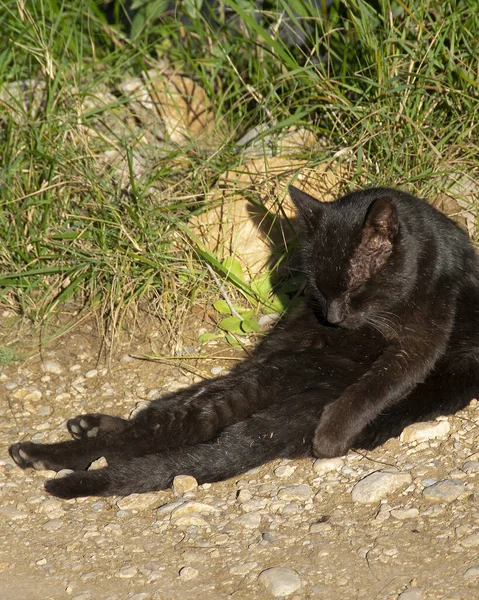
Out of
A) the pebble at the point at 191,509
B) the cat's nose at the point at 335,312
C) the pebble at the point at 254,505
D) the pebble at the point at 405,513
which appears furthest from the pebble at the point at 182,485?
the cat's nose at the point at 335,312

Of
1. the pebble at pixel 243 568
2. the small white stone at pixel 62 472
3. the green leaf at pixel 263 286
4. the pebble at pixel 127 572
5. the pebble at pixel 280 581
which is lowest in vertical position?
the pebble at pixel 127 572

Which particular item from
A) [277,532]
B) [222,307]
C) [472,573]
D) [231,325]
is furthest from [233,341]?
[472,573]

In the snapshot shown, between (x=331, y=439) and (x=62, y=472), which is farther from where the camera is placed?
(x=62, y=472)

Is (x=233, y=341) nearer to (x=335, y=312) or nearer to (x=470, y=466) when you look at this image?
(x=335, y=312)

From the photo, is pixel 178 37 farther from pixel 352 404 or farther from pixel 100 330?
pixel 352 404

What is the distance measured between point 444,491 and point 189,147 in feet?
8.57

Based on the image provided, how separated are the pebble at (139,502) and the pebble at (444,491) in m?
1.01

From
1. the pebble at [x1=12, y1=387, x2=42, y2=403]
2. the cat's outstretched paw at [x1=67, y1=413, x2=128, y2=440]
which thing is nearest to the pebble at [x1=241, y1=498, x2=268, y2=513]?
the cat's outstretched paw at [x1=67, y1=413, x2=128, y2=440]

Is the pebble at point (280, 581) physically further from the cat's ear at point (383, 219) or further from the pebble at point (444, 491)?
the cat's ear at point (383, 219)

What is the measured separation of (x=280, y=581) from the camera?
246 cm

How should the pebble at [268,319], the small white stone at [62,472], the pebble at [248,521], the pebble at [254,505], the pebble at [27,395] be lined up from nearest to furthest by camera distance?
the pebble at [248,521]
the pebble at [254,505]
the small white stone at [62,472]
the pebble at [27,395]
the pebble at [268,319]

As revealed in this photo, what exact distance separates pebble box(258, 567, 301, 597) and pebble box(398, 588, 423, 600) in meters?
0.31

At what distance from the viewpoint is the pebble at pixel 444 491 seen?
2.81m

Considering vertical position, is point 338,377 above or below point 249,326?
below
